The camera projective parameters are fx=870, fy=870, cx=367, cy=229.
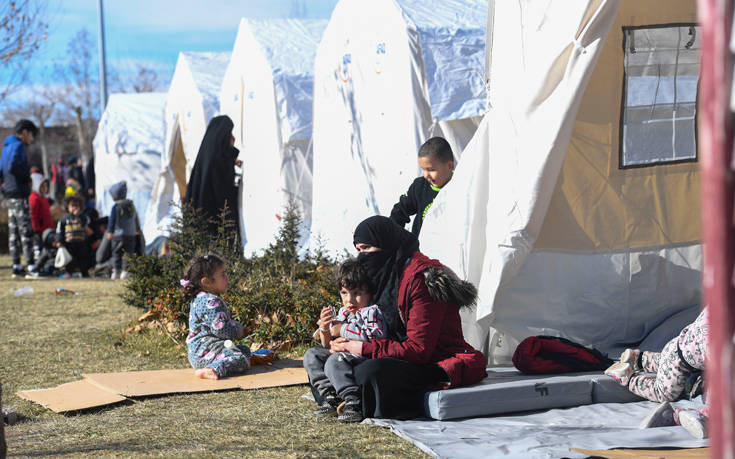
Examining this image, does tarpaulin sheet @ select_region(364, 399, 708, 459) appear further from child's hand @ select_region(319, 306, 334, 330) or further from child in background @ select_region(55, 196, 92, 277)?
child in background @ select_region(55, 196, 92, 277)

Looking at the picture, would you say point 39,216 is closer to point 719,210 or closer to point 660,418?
point 660,418

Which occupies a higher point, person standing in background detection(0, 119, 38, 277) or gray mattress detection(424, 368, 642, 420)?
person standing in background detection(0, 119, 38, 277)

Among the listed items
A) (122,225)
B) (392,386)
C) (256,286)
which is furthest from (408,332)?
(122,225)

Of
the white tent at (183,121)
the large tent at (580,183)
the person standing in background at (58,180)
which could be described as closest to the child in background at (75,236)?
the white tent at (183,121)

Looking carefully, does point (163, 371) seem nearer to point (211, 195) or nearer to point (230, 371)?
point (230, 371)

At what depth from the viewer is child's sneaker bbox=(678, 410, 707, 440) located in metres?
3.78

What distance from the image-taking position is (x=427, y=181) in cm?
641

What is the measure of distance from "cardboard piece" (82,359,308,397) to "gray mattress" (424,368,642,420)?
4.38 ft

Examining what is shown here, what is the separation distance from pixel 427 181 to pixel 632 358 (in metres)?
2.21

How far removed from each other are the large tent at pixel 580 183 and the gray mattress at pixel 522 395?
0.68 m

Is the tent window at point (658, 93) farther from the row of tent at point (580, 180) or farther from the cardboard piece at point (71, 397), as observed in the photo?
the cardboard piece at point (71, 397)

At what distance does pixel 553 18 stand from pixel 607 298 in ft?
5.87

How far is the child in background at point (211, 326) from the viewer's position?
564 cm

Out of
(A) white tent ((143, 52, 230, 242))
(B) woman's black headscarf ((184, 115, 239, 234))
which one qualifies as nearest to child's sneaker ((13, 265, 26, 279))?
(A) white tent ((143, 52, 230, 242))
